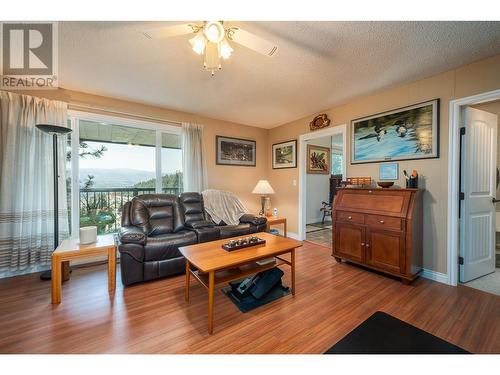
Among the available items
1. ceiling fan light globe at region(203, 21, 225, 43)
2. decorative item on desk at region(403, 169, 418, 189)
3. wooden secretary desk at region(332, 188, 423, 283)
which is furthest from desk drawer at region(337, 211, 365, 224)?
ceiling fan light globe at region(203, 21, 225, 43)

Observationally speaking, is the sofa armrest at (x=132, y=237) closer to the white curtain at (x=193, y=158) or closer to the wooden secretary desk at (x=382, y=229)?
the white curtain at (x=193, y=158)

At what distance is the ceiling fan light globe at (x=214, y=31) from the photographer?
55.9 inches

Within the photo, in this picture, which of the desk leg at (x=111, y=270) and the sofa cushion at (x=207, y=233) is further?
the sofa cushion at (x=207, y=233)

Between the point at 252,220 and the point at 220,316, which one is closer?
the point at 220,316

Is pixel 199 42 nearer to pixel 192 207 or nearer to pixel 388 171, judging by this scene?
pixel 192 207

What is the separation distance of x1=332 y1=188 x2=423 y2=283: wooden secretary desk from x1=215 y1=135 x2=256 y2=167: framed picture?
90.1 inches

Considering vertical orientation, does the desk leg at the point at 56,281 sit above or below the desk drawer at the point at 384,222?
below

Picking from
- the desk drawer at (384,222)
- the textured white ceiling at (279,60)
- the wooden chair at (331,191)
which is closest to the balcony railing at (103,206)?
the textured white ceiling at (279,60)

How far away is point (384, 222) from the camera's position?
8.25 ft

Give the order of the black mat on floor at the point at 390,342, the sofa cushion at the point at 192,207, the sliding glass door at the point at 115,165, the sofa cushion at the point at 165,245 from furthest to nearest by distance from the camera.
A: the sofa cushion at the point at 192,207 < the sliding glass door at the point at 115,165 < the sofa cushion at the point at 165,245 < the black mat on floor at the point at 390,342

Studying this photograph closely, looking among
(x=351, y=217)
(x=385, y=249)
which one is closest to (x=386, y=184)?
(x=351, y=217)

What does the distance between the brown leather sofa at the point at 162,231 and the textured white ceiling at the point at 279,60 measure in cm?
163

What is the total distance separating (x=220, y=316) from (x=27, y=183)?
2881 mm
